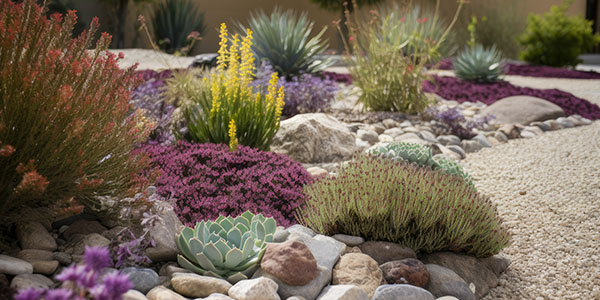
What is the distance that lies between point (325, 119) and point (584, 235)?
2.77m

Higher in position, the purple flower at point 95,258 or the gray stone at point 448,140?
the purple flower at point 95,258

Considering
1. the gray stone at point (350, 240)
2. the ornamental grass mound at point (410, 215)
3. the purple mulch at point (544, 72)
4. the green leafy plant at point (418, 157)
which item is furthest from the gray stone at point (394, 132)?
the purple mulch at point (544, 72)

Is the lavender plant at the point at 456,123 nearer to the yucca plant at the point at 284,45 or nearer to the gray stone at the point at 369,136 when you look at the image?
the gray stone at the point at 369,136

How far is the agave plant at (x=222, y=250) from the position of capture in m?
2.79

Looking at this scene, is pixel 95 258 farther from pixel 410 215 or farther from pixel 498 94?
pixel 498 94

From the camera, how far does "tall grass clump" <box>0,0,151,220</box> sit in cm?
253

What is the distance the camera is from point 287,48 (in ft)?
Result: 29.7

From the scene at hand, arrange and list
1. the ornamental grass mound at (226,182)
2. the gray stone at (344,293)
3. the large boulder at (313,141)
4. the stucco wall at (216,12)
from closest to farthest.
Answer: the gray stone at (344,293), the ornamental grass mound at (226,182), the large boulder at (313,141), the stucco wall at (216,12)

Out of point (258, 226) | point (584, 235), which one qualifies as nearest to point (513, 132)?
point (584, 235)

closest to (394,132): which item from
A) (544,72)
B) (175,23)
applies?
(544,72)

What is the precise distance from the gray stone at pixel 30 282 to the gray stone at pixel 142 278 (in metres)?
0.33

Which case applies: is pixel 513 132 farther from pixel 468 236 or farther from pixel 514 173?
pixel 468 236

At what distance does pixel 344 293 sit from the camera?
2.68 metres

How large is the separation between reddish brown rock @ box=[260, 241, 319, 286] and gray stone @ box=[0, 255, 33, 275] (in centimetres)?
107
